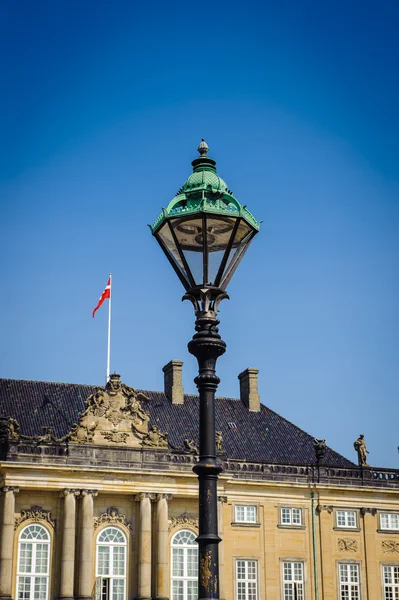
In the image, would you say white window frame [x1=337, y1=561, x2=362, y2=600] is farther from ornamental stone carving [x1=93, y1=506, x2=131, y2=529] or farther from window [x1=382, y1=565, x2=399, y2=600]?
ornamental stone carving [x1=93, y1=506, x2=131, y2=529]

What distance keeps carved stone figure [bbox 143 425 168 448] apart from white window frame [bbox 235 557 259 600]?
7.40 m

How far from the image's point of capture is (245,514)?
1967 inches

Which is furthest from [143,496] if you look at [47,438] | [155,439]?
[47,438]

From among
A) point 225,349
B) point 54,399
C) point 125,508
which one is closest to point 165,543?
point 125,508

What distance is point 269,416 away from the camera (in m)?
57.2

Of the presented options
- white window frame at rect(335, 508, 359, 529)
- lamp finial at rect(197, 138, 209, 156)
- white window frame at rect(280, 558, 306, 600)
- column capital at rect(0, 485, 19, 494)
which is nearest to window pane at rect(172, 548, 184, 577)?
white window frame at rect(280, 558, 306, 600)

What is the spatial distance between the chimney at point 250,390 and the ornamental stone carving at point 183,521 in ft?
36.5

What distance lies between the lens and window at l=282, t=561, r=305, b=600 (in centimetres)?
4931

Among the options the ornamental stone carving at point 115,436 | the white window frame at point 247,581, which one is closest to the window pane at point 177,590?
the white window frame at point 247,581

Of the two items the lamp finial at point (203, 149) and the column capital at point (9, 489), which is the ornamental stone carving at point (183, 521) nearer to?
the column capital at point (9, 489)

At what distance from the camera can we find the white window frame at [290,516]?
50.6 m

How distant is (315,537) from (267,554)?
301 cm

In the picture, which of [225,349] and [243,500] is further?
[243,500]

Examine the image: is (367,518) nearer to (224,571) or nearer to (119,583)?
(224,571)
